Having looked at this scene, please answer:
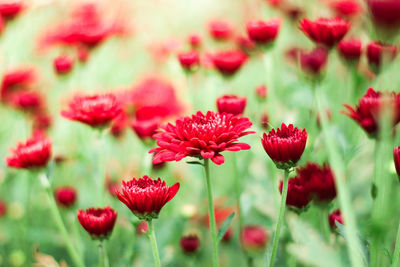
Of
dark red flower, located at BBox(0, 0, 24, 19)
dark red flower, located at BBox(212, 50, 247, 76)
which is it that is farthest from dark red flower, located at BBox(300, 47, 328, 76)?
dark red flower, located at BBox(0, 0, 24, 19)

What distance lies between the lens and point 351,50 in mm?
1006

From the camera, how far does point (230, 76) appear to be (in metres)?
1.12

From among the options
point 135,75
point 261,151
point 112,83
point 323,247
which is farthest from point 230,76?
point 135,75

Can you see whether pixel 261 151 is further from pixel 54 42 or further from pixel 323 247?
pixel 54 42

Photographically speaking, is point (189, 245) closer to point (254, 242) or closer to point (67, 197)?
Answer: point (254, 242)

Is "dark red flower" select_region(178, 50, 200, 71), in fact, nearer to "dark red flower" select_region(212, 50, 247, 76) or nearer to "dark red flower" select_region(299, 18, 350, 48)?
"dark red flower" select_region(212, 50, 247, 76)

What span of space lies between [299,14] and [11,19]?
1056mm

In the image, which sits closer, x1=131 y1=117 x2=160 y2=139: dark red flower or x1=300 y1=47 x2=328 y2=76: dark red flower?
x1=300 y1=47 x2=328 y2=76: dark red flower

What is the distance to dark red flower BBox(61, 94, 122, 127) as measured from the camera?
2.89 ft

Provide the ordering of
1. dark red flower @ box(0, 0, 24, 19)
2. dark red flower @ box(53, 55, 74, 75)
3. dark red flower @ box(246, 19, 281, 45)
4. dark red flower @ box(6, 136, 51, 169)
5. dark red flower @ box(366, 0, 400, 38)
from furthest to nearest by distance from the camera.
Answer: dark red flower @ box(0, 0, 24, 19) < dark red flower @ box(53, 55, 74, 75) < dark red flower @ box(246, 19, 281, 45) < dark red flower @ box(6, 136, 51, 169) < dark red flower @ box(366, 0, 400, 38)

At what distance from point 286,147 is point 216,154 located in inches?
4.5

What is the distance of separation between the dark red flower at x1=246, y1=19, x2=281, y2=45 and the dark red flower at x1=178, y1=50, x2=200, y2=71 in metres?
0.18

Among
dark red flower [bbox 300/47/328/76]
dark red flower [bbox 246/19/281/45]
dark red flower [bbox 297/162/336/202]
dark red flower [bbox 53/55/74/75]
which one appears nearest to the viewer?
dark red flower [bbox 300/47/328/76]

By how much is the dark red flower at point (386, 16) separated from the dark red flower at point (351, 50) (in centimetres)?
56
